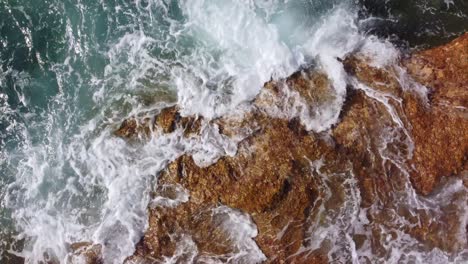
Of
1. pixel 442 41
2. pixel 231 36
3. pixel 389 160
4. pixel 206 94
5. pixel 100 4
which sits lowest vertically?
pixel 389 160

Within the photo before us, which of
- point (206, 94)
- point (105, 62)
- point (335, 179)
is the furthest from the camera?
point (105, 62)

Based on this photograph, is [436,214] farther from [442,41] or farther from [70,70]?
[70,70]

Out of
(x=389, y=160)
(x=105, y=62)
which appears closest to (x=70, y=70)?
(x=105, y=62)

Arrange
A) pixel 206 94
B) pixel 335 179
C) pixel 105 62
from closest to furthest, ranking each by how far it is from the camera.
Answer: pixel 335 179, pixel 206 94, pixel 105 62

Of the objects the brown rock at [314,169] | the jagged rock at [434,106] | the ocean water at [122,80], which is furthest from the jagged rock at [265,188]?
the jagged rock at [434,106]

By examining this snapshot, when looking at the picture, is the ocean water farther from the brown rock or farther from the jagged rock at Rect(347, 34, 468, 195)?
the jagged rock at Rect(347, 34, 468, 195)

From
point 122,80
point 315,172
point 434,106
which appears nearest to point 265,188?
point 315,172

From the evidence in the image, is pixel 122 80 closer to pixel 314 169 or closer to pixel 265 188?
pixel 265 188

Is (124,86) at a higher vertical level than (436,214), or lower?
higher

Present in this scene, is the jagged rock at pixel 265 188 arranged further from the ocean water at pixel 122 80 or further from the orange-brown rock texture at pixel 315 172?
the ocean water at pixel 122 80
